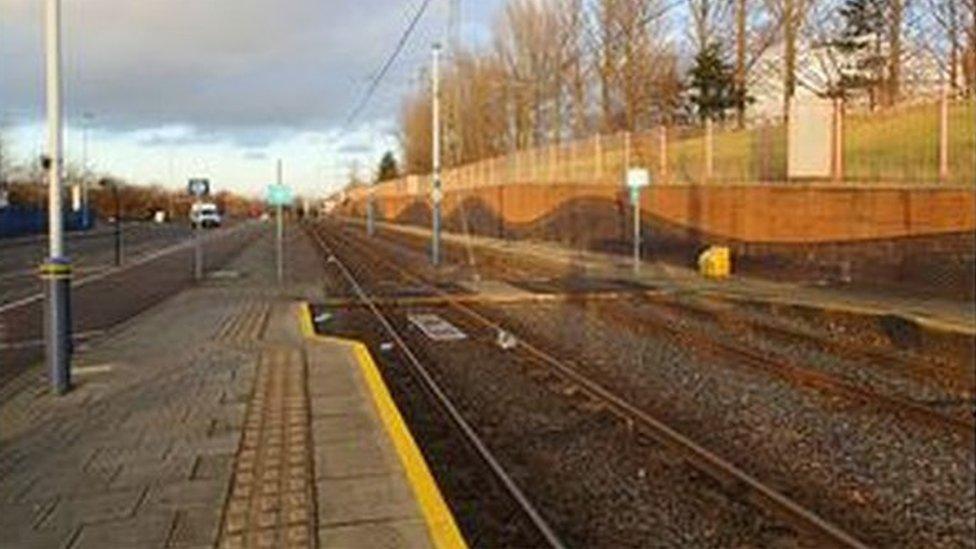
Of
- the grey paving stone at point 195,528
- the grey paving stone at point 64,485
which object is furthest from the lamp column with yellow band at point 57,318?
the grey paving stone at point 195,528

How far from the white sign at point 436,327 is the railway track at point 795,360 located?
268 cm

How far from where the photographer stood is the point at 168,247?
68.8 m

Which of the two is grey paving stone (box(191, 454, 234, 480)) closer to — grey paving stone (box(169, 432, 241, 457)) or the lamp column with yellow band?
grey paving stone (box(169, 432, 241, 457))

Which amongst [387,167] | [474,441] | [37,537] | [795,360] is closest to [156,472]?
[37,537]

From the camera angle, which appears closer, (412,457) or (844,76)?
(412,457)

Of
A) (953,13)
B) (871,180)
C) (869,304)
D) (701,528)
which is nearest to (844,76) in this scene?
(953,13)

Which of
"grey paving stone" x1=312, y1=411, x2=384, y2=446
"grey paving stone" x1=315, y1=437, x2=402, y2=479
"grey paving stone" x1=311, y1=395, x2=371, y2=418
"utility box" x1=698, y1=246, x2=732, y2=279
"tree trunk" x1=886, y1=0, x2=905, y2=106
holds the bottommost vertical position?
"grey paving stone" x1=315, y1=437, x2=402, y2=479

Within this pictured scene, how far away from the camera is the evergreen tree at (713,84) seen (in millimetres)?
53031

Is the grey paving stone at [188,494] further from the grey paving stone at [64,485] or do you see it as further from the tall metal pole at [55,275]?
the tall metal pole at [55,275]

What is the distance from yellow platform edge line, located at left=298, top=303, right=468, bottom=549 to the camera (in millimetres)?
8320

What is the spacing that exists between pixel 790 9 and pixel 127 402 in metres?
37.0

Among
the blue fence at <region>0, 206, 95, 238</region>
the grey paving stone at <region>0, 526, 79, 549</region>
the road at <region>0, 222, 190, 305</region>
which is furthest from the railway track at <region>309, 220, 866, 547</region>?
the blue fence at <region>0, 206, 95, 238</region>

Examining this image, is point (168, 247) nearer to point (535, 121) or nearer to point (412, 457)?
point (535, 121)

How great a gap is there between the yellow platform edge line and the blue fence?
7584 cm
